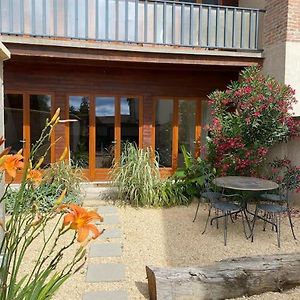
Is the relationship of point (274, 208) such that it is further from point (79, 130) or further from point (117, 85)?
point (79, 130)

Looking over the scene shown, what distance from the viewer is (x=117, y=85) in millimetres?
8242

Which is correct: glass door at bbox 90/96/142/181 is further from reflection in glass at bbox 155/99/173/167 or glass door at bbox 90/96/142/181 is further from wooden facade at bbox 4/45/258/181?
reflection in glass at bbox 155/99/173/167

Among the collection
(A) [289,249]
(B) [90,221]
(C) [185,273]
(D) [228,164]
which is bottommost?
(A) [289,249]

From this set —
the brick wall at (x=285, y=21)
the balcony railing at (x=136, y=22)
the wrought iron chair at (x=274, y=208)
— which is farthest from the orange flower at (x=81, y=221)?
the brick wall at (x=285, y=21)

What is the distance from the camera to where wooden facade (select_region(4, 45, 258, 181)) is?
25.4ft

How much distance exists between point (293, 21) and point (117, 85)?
435 cm

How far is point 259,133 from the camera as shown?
6379mm

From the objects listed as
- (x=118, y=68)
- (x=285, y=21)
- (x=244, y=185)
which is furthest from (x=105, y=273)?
(x=285, y=21)

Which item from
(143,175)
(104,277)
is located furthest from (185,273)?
(143,175)

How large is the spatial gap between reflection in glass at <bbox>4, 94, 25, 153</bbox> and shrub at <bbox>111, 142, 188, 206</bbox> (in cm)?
288

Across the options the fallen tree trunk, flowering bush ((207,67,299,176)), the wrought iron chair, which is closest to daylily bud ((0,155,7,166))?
the fallen tree trunk

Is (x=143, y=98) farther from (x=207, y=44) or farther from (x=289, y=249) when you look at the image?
(x=289, y=249)

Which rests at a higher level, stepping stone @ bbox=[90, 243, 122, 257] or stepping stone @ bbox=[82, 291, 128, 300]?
stepping stone @ bbox=[82, 291, 128, 300]

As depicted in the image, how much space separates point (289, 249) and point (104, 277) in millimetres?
2630
